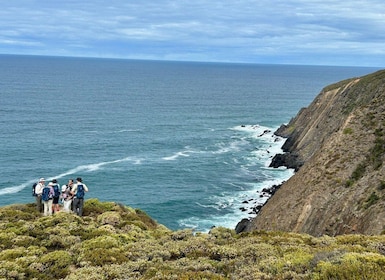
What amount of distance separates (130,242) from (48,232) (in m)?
4.07

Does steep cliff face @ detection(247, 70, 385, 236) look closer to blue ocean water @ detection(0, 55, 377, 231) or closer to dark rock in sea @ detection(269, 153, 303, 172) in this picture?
blue ocean water @ detection(0, 55, 377, 231)

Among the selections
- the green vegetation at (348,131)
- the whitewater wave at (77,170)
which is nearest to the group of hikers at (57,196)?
the green vegetation at (348,131)

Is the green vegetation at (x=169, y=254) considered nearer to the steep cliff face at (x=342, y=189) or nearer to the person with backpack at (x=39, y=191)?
Answer: the person with backpack at (x=39, y=191)

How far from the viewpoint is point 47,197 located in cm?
2325

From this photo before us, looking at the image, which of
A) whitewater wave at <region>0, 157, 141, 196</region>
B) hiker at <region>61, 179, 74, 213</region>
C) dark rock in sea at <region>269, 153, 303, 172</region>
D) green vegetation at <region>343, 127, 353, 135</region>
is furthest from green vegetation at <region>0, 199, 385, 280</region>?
dark rock in sea at <region>269, 153, 303, 172</region>

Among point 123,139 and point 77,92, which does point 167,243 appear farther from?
point 77,92

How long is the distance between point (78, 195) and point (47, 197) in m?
1.74

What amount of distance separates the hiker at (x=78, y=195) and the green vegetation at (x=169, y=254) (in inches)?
95.2

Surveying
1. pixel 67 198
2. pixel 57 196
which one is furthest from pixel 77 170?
pixel 67 198

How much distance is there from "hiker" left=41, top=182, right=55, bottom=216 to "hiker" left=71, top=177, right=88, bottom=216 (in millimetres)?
1264

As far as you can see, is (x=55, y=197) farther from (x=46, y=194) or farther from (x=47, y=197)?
(x=46, y=194)

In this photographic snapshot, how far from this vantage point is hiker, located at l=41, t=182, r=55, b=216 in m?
23.2

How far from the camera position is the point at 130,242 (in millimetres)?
18250

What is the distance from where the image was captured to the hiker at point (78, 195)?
23688mm
